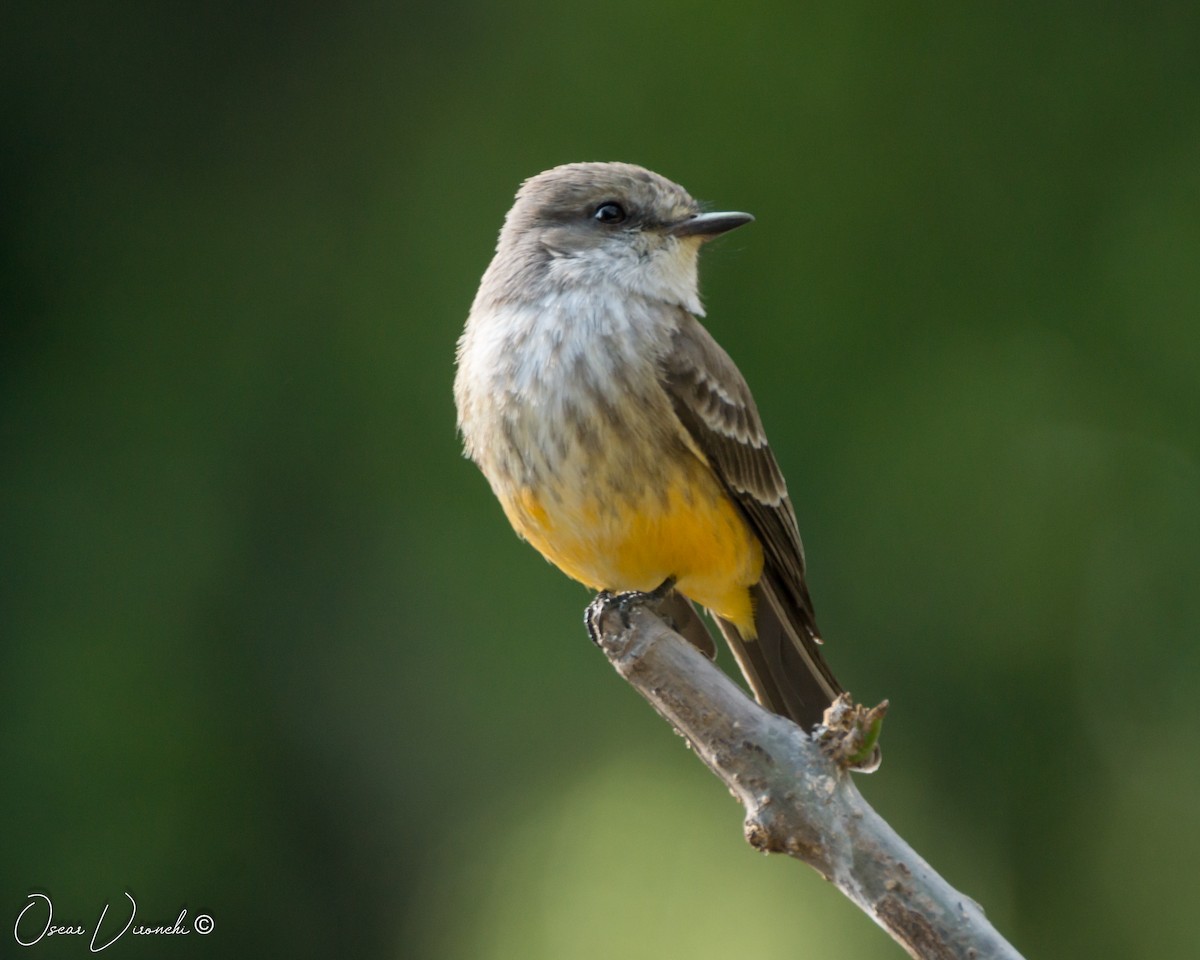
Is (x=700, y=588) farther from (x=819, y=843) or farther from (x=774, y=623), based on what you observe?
(x=819, y=843)

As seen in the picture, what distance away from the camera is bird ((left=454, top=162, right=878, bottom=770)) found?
3.48m

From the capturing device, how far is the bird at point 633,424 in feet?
11.4

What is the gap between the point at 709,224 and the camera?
13.2ft

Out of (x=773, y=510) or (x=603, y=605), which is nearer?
(x=603, y=605)

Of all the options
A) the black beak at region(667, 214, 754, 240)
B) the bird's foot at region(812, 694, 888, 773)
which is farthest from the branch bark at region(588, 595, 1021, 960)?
the black beak at region(667, 214, 754, 240)

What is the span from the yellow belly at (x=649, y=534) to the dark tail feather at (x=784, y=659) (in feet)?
0.59

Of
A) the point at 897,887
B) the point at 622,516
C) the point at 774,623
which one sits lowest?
the point at 774,623

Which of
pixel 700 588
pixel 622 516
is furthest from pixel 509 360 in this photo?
pixel 700 588

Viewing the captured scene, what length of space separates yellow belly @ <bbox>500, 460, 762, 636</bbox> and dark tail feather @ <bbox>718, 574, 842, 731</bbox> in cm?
18

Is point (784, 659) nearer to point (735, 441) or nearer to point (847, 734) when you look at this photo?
point (735, 441)

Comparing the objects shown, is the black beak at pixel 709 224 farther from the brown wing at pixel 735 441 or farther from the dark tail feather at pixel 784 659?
the dark tail feather at pixel 784 659

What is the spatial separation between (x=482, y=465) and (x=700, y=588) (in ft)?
2.24

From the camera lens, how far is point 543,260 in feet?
13.1

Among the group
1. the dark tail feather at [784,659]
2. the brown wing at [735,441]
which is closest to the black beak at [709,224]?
the brown wing at [735,441]
